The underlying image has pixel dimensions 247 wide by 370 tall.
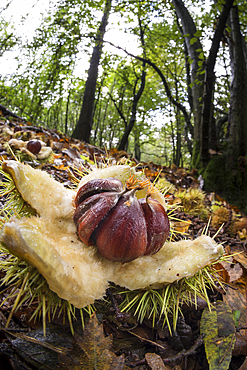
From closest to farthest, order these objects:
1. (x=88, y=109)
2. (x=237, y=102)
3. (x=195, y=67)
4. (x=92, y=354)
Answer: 1. (x=92, y=354)
2. (x=237, y=102)
3. (x=195, y=67)
4. (x=88, y=109)

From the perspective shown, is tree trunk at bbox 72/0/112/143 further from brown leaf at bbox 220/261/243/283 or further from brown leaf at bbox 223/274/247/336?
brown leaf at bbox 223/274/247/336

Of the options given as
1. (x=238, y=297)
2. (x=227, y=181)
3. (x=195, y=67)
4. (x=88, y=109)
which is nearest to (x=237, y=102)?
(x=195, y=67)

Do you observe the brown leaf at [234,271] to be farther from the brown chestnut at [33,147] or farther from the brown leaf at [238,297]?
the brown chestnut at [33,147]

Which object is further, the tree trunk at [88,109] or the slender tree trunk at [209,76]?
the tree trunk at [88,109]

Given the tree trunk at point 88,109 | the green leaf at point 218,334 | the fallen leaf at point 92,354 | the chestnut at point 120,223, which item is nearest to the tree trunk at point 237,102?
the green leaf at point 218,334

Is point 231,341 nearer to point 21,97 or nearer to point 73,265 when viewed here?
point 73,265

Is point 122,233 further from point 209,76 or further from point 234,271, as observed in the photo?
point 209,76

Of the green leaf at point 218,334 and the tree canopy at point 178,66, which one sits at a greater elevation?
the tree canopy at point 178,66
